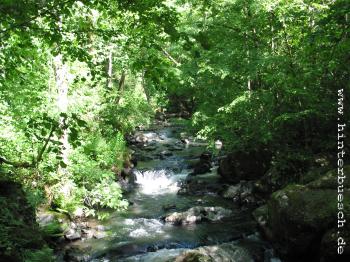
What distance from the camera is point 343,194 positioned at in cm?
989

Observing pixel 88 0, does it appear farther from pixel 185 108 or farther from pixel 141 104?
pixel 185 108

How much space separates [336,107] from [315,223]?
5308 mm

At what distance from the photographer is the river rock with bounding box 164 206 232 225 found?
14.3m

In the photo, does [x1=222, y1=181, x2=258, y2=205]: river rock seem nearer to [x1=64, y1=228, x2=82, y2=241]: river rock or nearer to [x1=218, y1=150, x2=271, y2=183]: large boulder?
[x1=218, y1=150, x2=271, y2=183]: large boulder

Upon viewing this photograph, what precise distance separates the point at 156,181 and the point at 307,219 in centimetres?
1202

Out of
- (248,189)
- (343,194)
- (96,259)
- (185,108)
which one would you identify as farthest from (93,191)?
(185,108)

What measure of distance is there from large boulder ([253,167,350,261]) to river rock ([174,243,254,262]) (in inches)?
44.0

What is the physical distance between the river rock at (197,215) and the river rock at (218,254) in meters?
2.92

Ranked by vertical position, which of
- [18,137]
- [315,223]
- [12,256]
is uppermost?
[18,137]

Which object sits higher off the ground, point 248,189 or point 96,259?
point 248,189

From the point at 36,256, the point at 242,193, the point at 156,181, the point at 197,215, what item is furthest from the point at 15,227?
the point at 156,181

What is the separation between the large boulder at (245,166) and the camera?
18.5m

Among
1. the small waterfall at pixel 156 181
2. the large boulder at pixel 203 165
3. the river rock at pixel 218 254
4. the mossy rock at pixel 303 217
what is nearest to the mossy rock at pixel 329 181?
the mossy rock at pixel 303 217

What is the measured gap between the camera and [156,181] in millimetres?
20875
